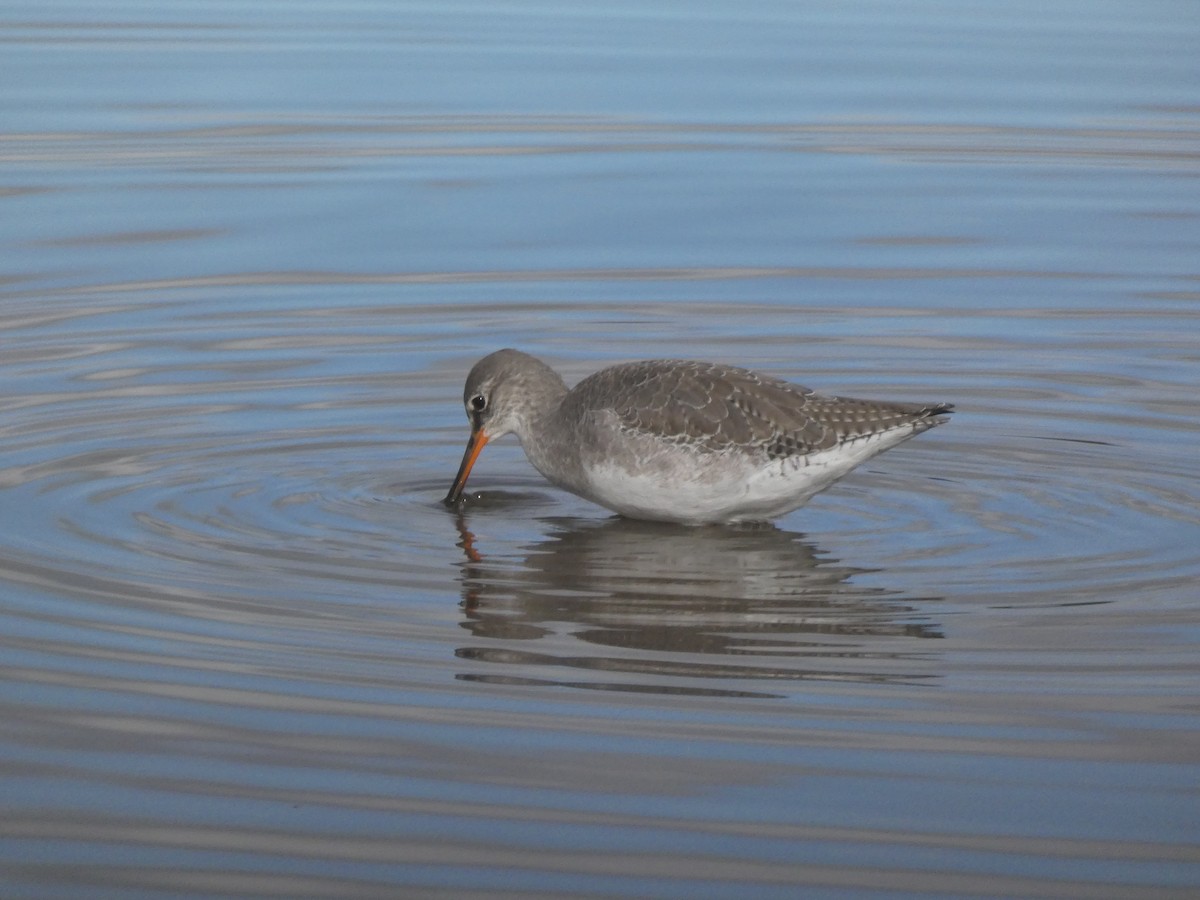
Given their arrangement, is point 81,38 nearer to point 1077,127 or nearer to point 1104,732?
point 1077,127

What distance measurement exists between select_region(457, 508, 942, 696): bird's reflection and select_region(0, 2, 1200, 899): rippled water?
4 cm

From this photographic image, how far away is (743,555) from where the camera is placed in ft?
33.3

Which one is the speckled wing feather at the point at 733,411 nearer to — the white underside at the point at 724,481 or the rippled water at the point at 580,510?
the white underside at the point at 724,481

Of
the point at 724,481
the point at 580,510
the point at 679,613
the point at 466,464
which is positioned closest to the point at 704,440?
the point at 724,481

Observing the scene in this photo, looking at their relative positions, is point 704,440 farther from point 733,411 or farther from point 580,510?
point 580,510

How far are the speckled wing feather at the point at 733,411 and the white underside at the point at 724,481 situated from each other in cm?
6

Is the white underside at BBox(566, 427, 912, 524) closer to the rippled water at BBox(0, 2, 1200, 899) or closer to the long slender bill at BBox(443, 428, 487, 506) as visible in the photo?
the rippled water at BBox(0, 2, 1200, 899)

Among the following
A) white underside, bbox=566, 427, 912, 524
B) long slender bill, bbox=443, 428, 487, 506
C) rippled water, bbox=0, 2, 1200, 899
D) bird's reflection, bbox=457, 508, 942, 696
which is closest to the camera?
rippled water, bbox=0, 2, 1200, 899

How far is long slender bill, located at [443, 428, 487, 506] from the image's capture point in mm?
10859

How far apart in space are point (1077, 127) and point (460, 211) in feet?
24.6

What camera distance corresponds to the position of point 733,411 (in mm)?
10516

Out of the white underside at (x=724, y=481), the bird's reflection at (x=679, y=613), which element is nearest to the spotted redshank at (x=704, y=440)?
the white underside at (x=724, y=481)

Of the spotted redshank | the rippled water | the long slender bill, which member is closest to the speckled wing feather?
the spotted redshank

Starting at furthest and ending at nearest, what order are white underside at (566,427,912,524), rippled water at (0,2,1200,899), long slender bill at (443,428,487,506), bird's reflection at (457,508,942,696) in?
1. long slender bill at (443,428,487,506)
2. white underside at (566,427,912,524)
3. bird's reflection at (457,508,942,696)
4. rippled water at (0,2,1200,899)
